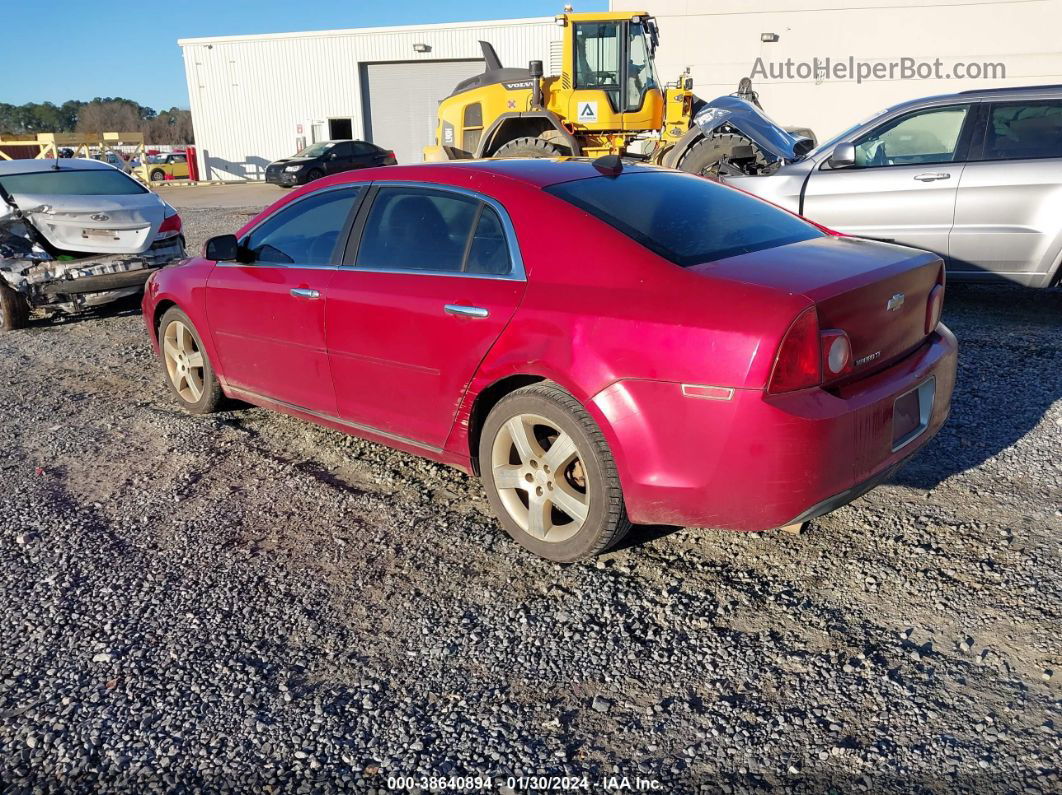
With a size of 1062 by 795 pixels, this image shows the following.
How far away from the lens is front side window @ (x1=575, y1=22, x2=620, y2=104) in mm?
13172

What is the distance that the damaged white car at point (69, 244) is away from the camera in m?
8.05

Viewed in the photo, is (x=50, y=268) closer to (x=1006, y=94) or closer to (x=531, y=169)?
(x=531, y=169)

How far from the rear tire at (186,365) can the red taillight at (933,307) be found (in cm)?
391

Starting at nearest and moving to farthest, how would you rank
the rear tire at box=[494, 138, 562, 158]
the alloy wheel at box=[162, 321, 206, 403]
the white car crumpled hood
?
1. the alloy wheel at box=[162, 321, 206, 403]
2. the white car crumpled hood
3. the rear tire at box=[494, 138, 562, 158]

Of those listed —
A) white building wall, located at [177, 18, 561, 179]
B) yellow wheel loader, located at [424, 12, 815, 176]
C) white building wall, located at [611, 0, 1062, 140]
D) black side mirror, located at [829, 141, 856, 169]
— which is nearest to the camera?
black side mirror, located at [829, 141, 856, 169]

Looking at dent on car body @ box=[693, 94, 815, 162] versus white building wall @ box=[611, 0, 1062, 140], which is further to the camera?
white building wall @ box=[611, 0, 1062, 140]

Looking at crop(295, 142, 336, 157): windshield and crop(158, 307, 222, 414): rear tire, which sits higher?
crop(295, 142, 336, 157): windshield

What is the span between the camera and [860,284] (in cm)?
306

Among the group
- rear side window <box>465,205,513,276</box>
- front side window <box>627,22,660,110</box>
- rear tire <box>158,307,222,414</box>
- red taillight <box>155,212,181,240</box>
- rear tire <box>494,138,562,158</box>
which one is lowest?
rear tire <box>158,307,222,414</box>

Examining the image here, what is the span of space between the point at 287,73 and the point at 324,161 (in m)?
9.50

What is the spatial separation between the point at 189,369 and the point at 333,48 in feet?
111

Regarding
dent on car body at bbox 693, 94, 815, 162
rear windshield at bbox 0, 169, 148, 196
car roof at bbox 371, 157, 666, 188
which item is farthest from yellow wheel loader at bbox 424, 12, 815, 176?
car roof at bbox 371, 157, 666, 188

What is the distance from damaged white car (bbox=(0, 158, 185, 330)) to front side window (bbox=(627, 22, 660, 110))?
298 inches

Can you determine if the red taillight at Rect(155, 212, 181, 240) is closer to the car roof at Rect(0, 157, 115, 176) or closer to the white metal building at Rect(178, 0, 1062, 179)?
the car roof at Rect(0, 157, 115, 176)
